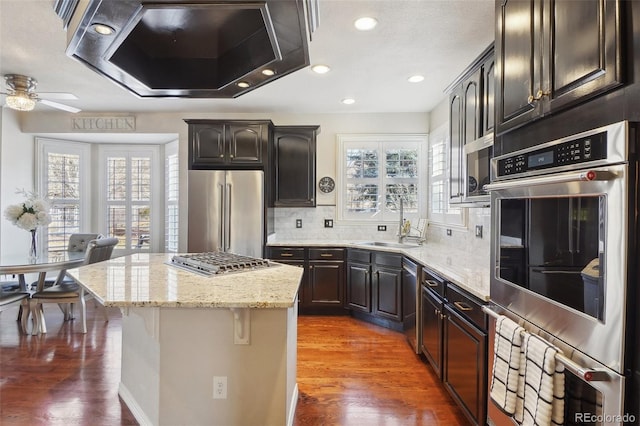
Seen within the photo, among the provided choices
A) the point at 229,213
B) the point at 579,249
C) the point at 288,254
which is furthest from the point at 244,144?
the point at 579,249

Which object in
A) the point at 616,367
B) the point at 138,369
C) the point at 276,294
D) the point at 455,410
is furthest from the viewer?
the point at 455,410

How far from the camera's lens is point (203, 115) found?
464 centimetres

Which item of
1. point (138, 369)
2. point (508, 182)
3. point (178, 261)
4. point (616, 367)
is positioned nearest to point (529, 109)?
point (508, 182)

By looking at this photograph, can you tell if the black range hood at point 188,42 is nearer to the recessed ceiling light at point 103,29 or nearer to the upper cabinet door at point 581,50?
the recessed ceiling light at point 103,29

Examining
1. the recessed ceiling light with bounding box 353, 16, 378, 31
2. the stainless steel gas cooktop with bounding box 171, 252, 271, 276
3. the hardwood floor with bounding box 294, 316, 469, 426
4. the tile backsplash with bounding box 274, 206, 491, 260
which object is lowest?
the hardwood floor with bounding box 294, 316, 469, 426

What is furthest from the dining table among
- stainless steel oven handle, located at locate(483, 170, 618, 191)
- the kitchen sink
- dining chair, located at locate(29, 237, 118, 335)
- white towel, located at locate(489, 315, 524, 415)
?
stainless steel oven handle, located at locate(483, 170, 618, 191)

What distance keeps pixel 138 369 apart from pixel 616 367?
2.27 meters

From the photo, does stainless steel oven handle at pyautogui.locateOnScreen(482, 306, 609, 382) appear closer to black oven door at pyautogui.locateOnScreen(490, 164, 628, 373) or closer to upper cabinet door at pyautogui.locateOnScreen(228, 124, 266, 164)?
black oven door at pyautogui.locateOnScreen(490, 164, 628, 373)

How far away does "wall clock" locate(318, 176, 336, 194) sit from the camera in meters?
4.60

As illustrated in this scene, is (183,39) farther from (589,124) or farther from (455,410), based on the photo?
(455,410)

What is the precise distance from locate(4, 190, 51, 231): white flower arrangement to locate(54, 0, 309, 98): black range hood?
3.06 m

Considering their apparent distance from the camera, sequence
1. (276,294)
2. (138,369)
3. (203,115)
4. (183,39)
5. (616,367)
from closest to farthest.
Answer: (616,367)
(183,39)
(276,294)
(138,369)
(203,115)

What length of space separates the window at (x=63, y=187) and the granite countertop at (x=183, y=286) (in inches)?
139

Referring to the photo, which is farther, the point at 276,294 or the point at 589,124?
the point at 276,294
